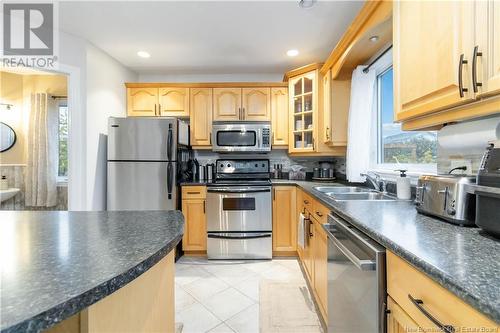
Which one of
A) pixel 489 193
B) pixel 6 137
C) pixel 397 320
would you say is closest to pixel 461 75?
pixel 489 193

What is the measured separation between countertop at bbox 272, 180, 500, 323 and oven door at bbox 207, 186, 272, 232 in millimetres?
1644

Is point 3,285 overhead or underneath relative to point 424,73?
underneath

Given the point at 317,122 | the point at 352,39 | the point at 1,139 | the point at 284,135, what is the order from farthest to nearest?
the point at 1,139
the point at 284,135
the point at 317,122
the point at 352,39

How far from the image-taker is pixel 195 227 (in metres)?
3.00

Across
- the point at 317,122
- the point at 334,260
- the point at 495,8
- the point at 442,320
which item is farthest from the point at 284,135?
the point at 442,320

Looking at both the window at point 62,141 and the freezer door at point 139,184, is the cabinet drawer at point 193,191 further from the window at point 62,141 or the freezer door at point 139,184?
the window at point 62,141

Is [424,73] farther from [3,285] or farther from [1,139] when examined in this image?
[1,139]

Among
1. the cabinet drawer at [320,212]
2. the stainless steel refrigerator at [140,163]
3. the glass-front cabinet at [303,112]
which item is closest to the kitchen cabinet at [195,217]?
the stainless steel refrigerator at [140,163]

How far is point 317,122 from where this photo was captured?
2930mm

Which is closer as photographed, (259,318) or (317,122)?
(259,318)

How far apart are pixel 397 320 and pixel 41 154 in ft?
15.2

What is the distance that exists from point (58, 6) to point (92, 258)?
2.40 metres

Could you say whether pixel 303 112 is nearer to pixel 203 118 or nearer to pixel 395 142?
pixel 395 142

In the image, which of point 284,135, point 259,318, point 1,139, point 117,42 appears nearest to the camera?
point 259,318
